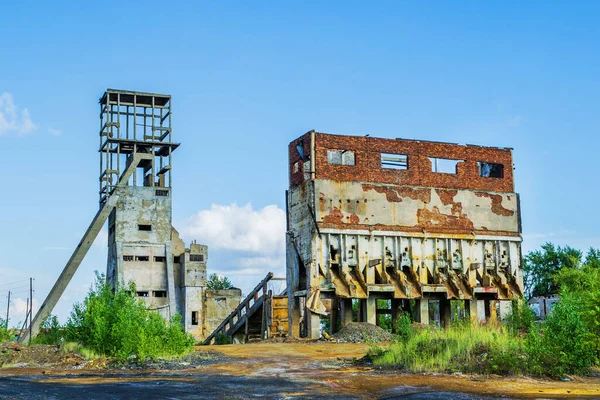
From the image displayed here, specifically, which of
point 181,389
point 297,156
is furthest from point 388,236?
point 181,389

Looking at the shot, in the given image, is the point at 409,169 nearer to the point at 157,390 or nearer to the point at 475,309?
the point at 475,309

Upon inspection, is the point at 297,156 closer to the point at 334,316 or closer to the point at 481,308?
the point at 334,316

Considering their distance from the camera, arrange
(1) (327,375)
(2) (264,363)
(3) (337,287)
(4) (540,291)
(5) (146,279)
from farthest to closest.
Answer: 1. (4) (540,291)
2. (5) (146,279)
3. (3) (337,287)
4. (2) (264,363)
5. (1) (327,375)

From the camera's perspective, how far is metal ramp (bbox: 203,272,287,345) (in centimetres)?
3158

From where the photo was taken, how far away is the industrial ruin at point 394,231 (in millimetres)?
28969

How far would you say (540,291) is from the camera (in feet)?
188

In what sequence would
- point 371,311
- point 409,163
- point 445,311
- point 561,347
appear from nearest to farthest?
point 561,347 < point 371,311 < point 409,163 < point 445,311

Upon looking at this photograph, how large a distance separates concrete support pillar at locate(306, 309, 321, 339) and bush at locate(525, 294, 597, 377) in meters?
14.2

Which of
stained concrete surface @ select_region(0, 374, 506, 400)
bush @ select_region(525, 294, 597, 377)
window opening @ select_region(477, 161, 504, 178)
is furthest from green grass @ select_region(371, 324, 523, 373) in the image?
window opening @ select_region(477, 161, 504, 178)

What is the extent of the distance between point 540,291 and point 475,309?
27671 mm

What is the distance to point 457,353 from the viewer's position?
15.0 m

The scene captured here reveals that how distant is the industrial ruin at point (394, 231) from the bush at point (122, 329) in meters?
9.61

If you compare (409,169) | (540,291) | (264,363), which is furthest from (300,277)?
(540,291)

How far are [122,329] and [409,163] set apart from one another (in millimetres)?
16474
